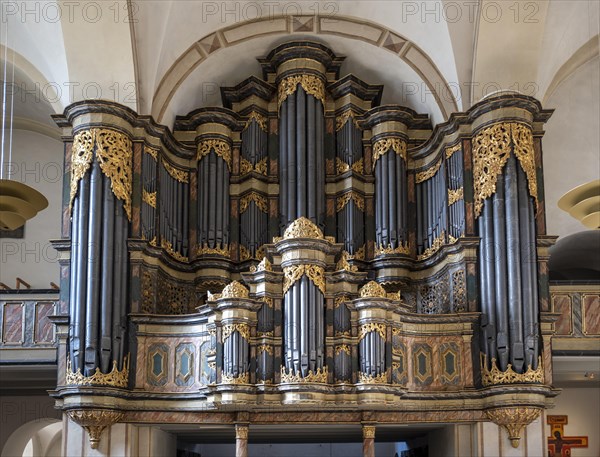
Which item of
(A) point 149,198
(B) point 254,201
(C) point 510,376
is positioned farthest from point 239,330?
(C) point 510,376

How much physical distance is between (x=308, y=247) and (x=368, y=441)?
10.9 ft

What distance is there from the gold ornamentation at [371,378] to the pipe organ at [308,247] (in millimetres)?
35

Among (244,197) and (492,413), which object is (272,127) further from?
(492,413)

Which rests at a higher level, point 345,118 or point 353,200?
point 345,118

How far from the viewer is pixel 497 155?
17688 mm

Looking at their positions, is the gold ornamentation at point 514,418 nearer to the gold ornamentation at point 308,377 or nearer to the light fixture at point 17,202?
the gold ornamentation at point 308,377

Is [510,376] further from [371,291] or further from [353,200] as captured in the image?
[353,200]

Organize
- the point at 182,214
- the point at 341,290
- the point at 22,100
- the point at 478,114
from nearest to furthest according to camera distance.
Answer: the point at 341,290
the point at 478,114
the point at 182,214
the point at 22,100

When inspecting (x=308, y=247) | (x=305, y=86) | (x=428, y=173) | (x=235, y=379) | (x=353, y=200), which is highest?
(x=305, y=86)

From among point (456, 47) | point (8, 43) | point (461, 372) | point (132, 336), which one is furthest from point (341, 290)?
point (8, 43)

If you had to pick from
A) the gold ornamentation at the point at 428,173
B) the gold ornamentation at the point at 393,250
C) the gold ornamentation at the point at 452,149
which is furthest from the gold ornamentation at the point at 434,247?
the gold ornamentation at the point at 452,149

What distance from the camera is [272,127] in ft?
66.9

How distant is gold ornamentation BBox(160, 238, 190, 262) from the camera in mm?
18750

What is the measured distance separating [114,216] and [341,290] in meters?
4.08
